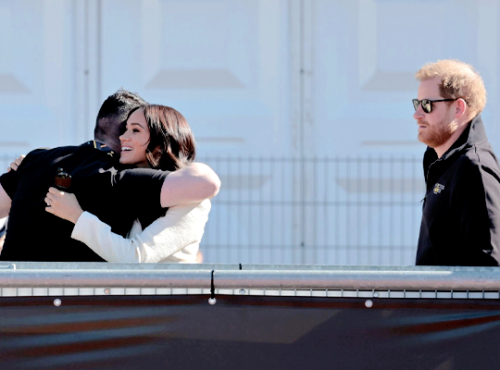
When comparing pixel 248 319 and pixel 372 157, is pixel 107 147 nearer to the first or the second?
pixel 248 319

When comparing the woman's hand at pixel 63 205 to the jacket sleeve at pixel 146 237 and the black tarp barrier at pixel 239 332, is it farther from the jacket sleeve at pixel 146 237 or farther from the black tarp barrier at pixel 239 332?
the black tarp barrier at pixel 239 332

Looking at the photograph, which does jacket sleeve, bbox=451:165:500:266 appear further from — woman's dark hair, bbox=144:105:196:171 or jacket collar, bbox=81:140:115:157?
jacket collar, bbox=81:140:115:157

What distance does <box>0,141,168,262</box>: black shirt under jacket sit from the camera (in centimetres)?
239

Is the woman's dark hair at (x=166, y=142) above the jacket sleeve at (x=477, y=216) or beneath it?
above

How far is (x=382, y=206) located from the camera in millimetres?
5281

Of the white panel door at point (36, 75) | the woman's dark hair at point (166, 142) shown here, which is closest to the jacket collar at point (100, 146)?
the woman's dark hair at point (166, 142)

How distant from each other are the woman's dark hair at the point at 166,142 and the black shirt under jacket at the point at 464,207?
0.87 metres

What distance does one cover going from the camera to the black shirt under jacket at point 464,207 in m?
2.09

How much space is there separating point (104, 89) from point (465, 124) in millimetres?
3455

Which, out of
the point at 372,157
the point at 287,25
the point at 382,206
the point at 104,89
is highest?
the point at 287,25

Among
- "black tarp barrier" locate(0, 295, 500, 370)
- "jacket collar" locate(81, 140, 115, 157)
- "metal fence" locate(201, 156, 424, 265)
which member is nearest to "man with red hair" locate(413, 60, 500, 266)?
"black tarp barrier" locate(0, 295, 500, 370)

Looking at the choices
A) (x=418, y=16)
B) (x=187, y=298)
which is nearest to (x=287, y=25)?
(x=418, y=16)

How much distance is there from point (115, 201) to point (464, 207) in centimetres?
110

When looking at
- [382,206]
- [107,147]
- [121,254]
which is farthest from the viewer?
[382,206]
